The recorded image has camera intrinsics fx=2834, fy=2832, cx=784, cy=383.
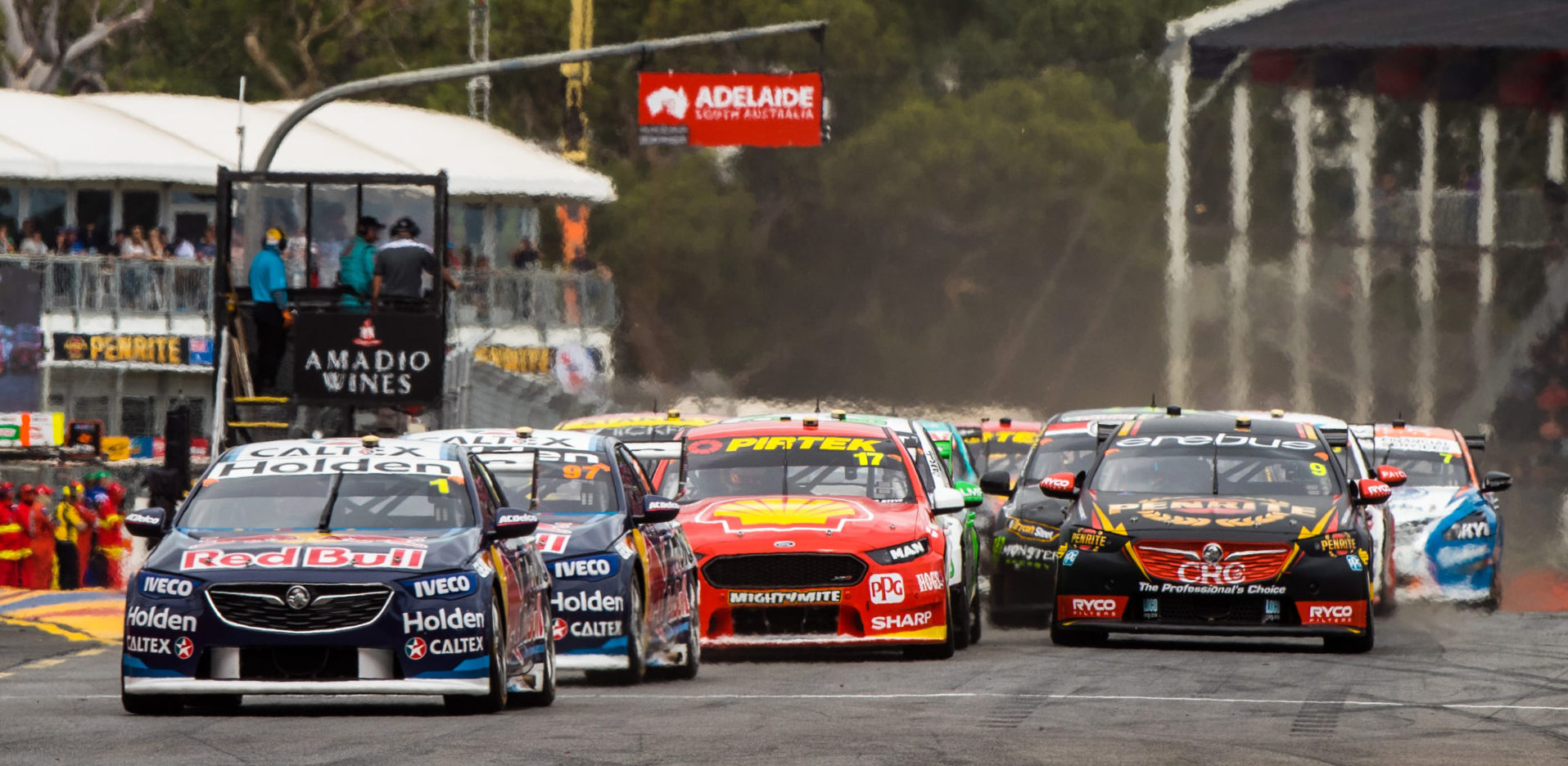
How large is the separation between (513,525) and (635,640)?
87.6 inches

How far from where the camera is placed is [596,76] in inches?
2175

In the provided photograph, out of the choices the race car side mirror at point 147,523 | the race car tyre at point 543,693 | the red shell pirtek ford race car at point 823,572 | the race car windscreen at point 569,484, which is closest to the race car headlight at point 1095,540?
the red shell pirtek ford race car at point 823,572

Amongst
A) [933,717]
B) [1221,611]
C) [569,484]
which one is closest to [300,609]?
[933,717]

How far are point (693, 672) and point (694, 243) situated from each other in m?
36.4

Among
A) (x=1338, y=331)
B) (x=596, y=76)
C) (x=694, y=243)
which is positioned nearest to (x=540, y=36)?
(x=596, y=76)

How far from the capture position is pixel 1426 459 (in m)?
22.9

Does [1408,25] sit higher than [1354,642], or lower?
higher

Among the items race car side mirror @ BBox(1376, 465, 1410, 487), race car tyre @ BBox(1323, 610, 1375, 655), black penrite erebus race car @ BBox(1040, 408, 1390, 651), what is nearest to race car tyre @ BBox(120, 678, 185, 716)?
black penrite erebus race car @ BBox(1040, 408, 1390, 651)

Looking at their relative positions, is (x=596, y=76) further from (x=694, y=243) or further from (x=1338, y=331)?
(x=1338, y=331)

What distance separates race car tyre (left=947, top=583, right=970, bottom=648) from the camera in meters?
17.1

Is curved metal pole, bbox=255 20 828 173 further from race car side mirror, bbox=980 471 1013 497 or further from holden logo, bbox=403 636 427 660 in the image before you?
holden logo, bbox=403 636 427 660

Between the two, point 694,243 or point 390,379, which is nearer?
point 390,379

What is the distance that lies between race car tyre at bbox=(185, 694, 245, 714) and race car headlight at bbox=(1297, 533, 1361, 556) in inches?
264

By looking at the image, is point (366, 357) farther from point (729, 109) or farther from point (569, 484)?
point (729, 109)
